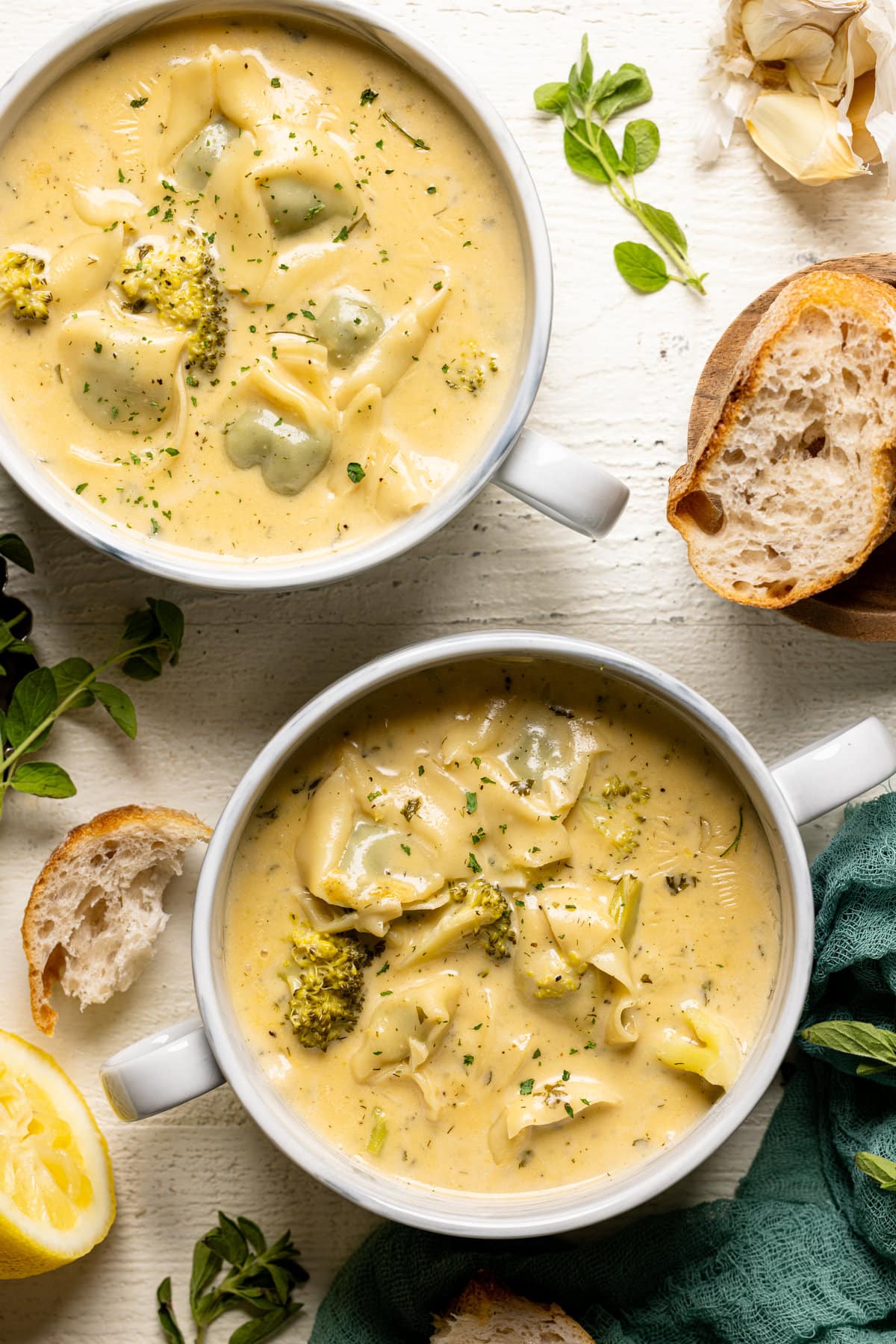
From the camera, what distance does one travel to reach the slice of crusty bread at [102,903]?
2.41 m

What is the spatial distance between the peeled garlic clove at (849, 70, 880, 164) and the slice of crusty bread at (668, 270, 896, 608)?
0.37 metres

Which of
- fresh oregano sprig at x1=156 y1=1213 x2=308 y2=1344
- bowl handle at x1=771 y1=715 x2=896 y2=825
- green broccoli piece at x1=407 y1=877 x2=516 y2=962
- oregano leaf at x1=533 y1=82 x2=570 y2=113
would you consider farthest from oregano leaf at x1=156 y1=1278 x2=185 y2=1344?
oregano leaf at x1=533 y1=82 x2=570 y2=113

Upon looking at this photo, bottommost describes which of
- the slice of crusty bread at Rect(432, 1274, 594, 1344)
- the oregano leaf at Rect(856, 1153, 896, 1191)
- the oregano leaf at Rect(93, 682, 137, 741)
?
the slice of crusty bread at Rect(432, 1274, 594, 1344)

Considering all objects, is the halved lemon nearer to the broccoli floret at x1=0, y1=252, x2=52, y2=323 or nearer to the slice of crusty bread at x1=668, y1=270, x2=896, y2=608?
the broccoli floret at x1=0, y1=252, x2=52, y2=323

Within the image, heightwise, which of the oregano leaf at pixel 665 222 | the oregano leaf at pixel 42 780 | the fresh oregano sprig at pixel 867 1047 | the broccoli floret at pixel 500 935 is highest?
the oregano leaf at pixel 665 222

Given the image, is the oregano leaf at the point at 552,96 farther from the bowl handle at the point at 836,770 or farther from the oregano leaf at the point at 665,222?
the bowl handle at the point at 836,770

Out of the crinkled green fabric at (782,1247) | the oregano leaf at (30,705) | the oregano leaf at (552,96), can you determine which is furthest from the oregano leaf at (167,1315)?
the oregano leaf at (552,96)

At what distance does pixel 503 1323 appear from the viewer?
245 cm

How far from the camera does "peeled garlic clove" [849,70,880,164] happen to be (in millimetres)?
2438

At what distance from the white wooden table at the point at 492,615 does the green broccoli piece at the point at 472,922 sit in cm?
59

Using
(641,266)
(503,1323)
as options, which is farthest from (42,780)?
(641,266)

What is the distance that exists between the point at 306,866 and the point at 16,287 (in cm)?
117

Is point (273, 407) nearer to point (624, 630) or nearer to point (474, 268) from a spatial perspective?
point (474, 268)

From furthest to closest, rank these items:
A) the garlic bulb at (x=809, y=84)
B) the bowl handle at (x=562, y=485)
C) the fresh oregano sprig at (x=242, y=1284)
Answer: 1. the fresh oregano sprig at (x=242, y=1284)
2. the garlic bulb at (x=809, y=84)
3. the bowl handle at (x=562, y=485)
